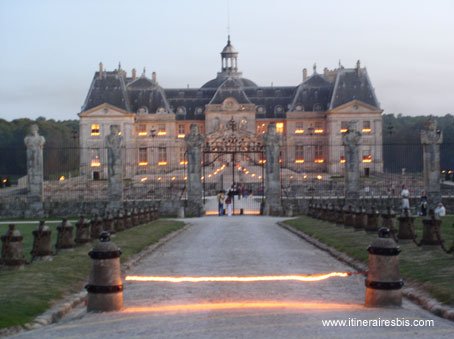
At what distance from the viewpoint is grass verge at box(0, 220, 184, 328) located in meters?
9.35

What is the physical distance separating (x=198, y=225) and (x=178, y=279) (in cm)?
1736

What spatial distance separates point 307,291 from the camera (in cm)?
1115

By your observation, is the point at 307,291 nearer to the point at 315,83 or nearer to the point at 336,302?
the point at 336,302

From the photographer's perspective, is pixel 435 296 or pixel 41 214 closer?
pixel 435 296

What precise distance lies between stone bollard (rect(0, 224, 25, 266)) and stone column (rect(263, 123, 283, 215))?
2357cm

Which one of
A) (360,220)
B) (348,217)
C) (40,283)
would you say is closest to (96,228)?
(360,220)

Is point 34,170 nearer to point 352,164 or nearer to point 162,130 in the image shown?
point 352,164

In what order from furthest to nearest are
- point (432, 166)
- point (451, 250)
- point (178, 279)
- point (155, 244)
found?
1. point (432, 166)
2. point (155, 244)
3. point (451, 250)
4. point (178, 279)

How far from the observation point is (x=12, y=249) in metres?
13.7

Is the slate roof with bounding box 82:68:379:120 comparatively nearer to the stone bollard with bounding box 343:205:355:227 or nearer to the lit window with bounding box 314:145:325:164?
the lit window with bounding box 314:145:325:164

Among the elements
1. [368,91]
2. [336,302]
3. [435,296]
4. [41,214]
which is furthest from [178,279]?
[368,91]

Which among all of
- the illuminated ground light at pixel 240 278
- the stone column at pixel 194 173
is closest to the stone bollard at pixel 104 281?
the illuminated ground light at pixel 240 278

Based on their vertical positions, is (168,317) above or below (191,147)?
below

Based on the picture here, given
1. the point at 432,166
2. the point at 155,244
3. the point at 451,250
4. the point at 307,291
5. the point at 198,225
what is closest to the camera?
the point at 307,291
